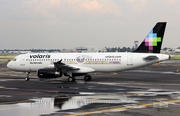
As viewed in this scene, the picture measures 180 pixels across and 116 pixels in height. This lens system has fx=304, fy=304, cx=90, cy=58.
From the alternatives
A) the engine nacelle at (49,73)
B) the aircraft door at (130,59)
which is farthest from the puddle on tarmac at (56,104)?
the aircraft door at (130,59)

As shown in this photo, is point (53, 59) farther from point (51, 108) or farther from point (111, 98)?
point (51, 108)

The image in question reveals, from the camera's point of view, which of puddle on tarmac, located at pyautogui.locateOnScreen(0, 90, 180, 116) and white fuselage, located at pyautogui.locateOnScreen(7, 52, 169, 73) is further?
white fuselage, located at pyautogui.locateOnScreen(7, 52, 169, 73)

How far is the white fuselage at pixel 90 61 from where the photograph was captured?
3406cm

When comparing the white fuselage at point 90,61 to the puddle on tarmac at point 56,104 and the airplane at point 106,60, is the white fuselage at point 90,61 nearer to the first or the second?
the airplane at point 106,60

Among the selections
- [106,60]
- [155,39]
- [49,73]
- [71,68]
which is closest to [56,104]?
[49,73]

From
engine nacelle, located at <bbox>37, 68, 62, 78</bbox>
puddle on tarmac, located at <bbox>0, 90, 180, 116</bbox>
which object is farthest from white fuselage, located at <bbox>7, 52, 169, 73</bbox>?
puddle on tarmac, located at <bbox>0, 90, 180, 116</bbox>

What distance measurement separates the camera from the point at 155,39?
113 ft

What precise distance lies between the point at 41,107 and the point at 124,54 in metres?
19.7

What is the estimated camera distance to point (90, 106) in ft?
54.8

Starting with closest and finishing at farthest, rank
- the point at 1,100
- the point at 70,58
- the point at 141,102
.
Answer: the point at 141,102 → the point at 1,100 → the point at 70,58

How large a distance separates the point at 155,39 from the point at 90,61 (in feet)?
26.1

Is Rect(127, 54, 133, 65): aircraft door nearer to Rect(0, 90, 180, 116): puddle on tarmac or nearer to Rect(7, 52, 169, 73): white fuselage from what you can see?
Rect(7, 52, 169, 73): white fuselage

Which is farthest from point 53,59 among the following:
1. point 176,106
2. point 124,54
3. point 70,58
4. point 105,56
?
point 176,106

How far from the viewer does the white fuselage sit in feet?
112
